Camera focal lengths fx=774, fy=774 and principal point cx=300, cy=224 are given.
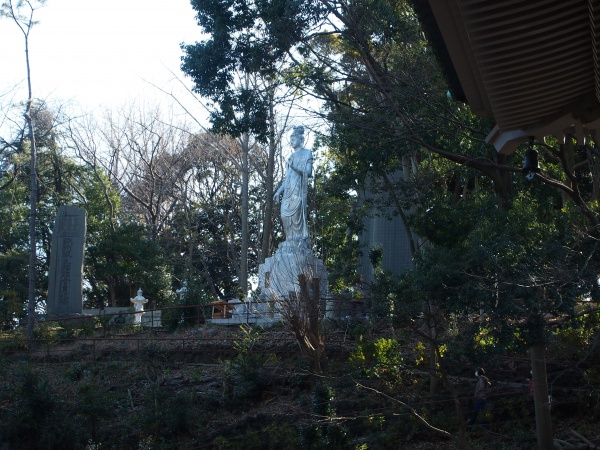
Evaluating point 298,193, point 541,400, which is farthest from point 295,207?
point 541,400

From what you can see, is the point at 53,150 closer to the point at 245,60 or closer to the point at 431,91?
the point at 245,60

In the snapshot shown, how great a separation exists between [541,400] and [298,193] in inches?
452

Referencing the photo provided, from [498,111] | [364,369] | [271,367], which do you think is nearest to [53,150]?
[271,367]

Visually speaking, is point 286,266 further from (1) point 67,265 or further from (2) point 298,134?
(1) point 67,265

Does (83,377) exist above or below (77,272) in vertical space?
below

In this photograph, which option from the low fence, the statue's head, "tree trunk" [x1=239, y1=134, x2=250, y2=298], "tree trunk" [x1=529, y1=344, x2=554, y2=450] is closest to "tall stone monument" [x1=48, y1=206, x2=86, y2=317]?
the low fence

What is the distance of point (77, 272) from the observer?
24.4 m

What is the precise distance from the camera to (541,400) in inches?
451

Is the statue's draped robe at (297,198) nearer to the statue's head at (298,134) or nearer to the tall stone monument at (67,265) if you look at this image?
the statue's head at (298,134)

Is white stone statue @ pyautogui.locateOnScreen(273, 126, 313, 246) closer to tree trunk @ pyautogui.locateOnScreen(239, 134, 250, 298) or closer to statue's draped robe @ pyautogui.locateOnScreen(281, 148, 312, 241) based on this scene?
statue's draped robe @ pyautogui.locateOnScreen(281, 148, 312, 241)

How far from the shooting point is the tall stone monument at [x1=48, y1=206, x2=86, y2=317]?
78.9ft

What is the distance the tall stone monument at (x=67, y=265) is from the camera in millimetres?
24062

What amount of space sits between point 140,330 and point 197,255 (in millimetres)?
12756

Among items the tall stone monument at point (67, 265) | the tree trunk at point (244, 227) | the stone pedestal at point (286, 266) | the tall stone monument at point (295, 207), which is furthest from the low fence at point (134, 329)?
the tree trunk at point (244, 227)
